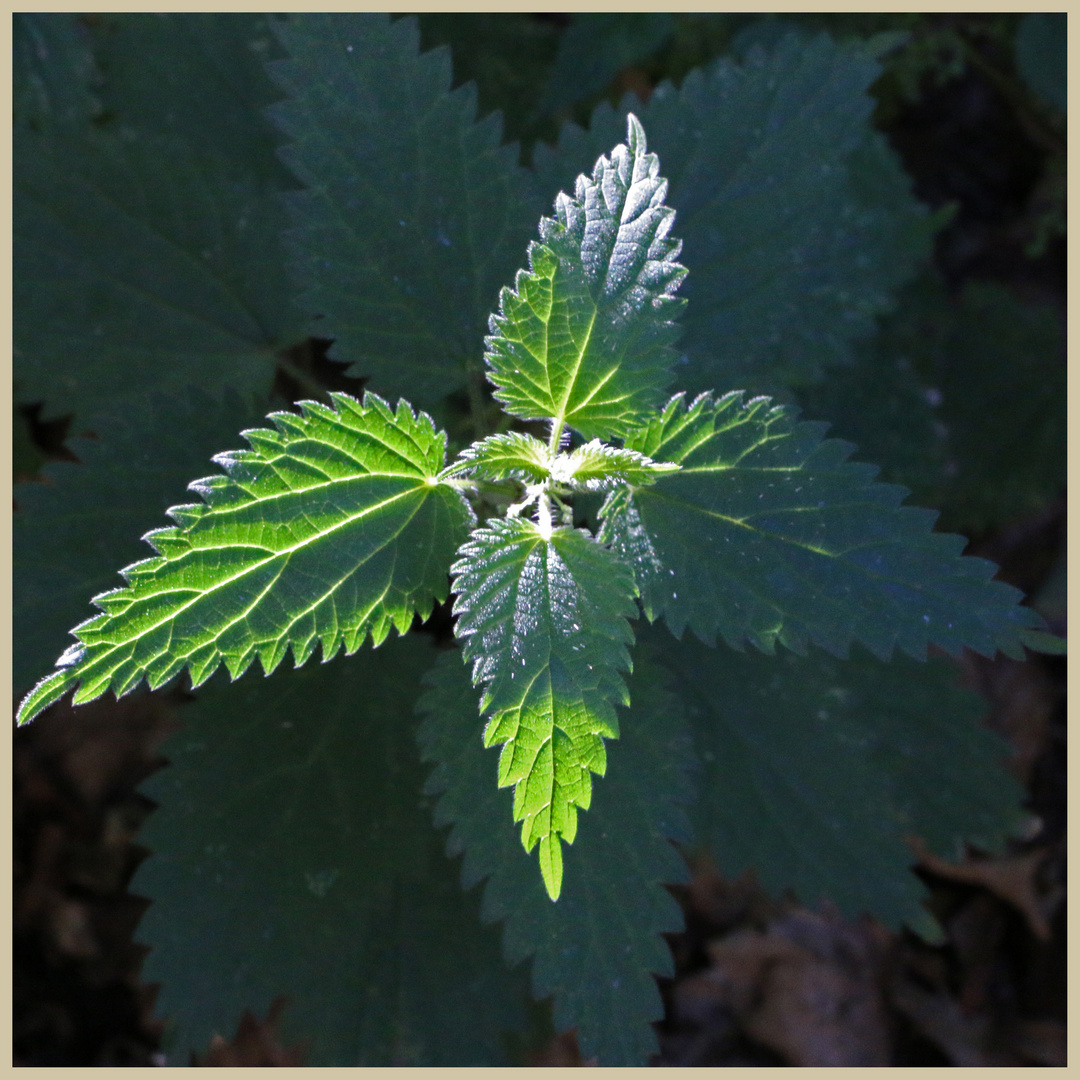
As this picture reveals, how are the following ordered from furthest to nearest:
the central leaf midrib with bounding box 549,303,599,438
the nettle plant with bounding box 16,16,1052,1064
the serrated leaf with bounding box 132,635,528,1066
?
the serrated leaf with bounding box 132,635,528,1066, the central leaf midrib with bounding box 549,303,599,438, the nettle plant with bounding box 16,16,1052,1064

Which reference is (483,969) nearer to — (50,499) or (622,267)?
(50,499)

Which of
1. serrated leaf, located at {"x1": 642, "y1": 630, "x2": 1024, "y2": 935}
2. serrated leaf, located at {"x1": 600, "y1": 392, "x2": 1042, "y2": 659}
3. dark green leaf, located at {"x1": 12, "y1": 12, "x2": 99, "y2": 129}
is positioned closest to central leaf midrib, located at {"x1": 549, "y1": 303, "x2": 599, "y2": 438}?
serrated leaf, located at {"x1": 600, "y1": 392, "x2": 1042, "y2": 659}

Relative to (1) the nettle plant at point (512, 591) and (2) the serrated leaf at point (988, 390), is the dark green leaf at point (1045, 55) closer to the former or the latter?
(2) the serrated leaf at point (988, 390)

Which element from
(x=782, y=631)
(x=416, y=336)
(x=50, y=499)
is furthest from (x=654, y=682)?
(x=50, y=499)

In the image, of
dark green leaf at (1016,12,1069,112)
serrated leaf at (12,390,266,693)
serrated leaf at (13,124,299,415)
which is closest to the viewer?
serrated leaf at (12,390,266,693)

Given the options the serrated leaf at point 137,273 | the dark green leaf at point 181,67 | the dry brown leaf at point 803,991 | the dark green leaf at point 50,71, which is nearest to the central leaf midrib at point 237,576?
the serrated leaf at point 137,273

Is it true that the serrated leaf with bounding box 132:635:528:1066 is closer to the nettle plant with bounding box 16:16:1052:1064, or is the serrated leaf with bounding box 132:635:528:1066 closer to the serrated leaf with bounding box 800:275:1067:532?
the nettle plant with bounding box 16:16:1052:1064
